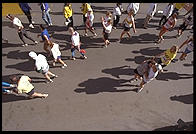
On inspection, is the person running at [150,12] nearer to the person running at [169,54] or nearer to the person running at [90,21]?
the person running at [90,21]

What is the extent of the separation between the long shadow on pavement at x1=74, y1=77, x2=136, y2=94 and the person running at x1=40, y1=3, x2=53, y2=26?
3615 millimetres

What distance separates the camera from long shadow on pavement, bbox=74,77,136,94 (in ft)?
26.9

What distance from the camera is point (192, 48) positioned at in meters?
8.21

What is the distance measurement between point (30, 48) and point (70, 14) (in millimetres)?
2154

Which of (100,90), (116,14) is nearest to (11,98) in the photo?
(100,90)

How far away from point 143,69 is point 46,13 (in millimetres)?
4988

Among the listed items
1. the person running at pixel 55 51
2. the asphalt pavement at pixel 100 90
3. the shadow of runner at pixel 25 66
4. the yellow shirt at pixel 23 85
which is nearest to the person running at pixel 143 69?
the asphalt pavement at pixel 100 90

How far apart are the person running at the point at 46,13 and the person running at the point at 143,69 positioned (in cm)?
461

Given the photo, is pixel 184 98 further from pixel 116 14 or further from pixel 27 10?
pixel 27 10

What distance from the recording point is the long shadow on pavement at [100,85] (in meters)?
8.19

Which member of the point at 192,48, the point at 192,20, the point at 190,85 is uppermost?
the point at 192,20

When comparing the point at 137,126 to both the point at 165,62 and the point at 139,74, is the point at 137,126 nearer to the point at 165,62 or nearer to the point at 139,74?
the point at 139,74

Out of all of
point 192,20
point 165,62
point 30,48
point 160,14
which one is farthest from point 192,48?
point 30,48

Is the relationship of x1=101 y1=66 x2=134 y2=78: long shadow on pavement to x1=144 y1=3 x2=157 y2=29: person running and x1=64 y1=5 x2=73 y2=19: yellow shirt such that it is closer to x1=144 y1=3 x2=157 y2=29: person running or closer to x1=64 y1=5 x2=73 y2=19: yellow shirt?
x1=144 y1=3 x2=157 y2=29: person running
